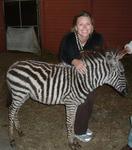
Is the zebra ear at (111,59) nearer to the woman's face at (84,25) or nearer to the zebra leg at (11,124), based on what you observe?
the woman's face at (84,25)

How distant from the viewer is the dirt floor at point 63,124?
17.0 ft

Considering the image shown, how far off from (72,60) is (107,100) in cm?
243

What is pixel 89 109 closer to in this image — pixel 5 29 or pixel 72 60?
pixel 72 60

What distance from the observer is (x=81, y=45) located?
5.02 m

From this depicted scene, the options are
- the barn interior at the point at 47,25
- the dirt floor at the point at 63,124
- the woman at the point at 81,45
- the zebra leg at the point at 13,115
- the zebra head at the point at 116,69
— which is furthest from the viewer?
the barn interior at the point at 47,25

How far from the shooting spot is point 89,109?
5207 millimetres

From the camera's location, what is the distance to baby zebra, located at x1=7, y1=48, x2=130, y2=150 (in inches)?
188

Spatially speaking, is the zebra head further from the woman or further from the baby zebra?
the woman

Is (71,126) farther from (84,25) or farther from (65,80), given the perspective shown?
(84,25)

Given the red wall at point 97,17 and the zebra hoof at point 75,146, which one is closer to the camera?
→ the zebra hoof at point 75,146

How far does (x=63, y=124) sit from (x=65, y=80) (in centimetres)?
127

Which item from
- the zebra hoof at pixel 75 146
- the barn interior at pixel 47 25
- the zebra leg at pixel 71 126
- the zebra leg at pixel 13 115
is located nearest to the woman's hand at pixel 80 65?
the zebra leg at pixel 71 126

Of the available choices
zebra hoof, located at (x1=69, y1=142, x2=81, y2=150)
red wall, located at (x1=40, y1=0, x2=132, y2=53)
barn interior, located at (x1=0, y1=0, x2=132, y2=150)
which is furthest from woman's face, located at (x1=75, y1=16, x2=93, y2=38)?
red wall, located at (x1=40, y1=0, x2=132, y2=53)

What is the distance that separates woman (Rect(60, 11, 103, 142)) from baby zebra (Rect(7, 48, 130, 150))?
13 centimetres
